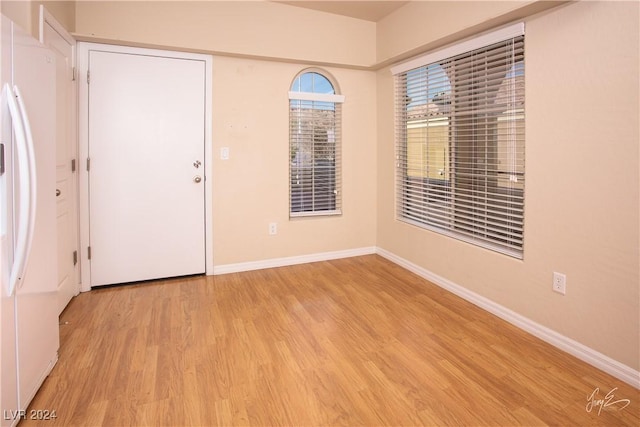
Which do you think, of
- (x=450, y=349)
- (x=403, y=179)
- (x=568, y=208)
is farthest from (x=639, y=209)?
(x=403, y=179)

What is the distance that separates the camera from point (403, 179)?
4.20m

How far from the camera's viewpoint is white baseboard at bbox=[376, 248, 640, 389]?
211 cm

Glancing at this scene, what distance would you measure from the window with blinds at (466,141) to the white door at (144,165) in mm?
2067

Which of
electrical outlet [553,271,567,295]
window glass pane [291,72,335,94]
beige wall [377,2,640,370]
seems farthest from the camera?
window glass pane [291,72,335,94]

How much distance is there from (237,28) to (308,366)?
3045 mm

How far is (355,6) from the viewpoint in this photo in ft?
12.7

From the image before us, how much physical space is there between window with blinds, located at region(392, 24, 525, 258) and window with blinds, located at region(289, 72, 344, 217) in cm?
70

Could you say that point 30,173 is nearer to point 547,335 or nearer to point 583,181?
point 583,181

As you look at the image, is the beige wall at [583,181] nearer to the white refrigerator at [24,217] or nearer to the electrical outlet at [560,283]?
the electrical outlet at [560,283]

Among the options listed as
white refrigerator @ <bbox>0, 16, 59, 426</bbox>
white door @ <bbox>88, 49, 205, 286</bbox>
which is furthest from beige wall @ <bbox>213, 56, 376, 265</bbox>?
white refrigerator @ <bbox>0, 16, 59, 426</bbox>

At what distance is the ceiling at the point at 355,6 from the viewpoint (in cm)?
378

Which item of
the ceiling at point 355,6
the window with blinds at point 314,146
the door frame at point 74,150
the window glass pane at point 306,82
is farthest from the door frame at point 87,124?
the ceiling at point 355,6

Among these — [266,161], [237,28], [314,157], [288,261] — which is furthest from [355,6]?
[288,261]

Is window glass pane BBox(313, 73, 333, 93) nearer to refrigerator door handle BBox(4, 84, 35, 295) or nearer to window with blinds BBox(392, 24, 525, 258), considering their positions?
window with blinds BBox(392, 24, 525, 258)
